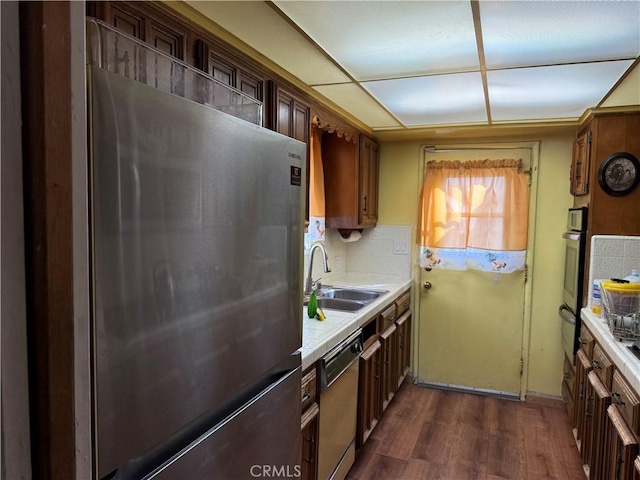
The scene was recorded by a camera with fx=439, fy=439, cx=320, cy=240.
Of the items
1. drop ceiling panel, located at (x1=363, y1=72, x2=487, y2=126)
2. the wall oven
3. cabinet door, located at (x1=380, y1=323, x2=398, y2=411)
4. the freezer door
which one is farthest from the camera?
cabinet door, located at (x1=380, y1=323, x2=398, y2=411)

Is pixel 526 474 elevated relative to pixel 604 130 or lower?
lower

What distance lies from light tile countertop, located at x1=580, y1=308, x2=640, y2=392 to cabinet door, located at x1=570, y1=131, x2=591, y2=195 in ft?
2.91

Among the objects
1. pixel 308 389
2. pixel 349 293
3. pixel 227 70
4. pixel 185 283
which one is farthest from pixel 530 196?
pixel 185 283

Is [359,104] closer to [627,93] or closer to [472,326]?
[627,93]

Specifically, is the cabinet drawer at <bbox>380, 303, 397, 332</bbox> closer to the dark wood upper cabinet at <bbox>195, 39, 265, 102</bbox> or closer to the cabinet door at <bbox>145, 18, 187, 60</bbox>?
the dark wood upper cabinet at <bbox>195, 39, 265, 102</bbox>

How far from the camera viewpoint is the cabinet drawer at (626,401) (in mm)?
1584

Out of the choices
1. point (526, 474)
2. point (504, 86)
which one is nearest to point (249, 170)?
point (504, 86)

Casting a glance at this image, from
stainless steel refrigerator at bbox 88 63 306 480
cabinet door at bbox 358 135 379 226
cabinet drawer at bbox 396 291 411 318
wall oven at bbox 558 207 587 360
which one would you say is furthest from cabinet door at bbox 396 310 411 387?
stainless steel refrigerator at bbox 88 63 306 480

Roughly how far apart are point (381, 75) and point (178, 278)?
162 centimetres

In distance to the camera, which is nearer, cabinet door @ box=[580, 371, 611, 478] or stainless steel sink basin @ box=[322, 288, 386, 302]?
cabinet door @ box=[580, 371, 611, 478]

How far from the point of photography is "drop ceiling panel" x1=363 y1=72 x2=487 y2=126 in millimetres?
2162

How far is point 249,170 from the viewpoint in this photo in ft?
3.37

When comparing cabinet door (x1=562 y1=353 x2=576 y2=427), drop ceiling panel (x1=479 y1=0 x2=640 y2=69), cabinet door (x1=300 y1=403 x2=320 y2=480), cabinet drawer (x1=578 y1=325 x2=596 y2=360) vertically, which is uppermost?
drop ceiling panel (x1=479 y1=0 x2=640 y2=69)

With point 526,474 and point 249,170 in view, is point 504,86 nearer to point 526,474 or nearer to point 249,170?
point 249,170
